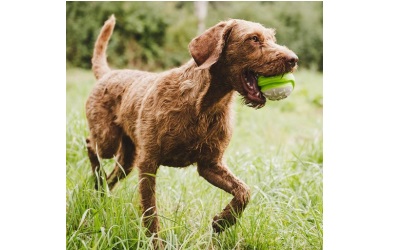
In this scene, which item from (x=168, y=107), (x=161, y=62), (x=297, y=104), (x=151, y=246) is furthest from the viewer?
(x=297, y=104)

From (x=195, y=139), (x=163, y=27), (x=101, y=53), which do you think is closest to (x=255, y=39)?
(x=195, y=139)

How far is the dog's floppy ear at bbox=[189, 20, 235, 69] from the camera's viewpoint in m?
3.12

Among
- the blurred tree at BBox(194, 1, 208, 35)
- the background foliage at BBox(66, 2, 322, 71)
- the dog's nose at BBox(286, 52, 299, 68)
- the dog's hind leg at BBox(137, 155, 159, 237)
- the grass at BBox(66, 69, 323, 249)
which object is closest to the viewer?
the dog's nose at BBox(286, 52, 299, 68)

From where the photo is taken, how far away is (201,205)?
3.70 metres

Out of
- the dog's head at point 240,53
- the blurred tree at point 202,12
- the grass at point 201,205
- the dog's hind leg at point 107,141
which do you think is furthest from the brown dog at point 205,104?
the blurred tree at point 202,12

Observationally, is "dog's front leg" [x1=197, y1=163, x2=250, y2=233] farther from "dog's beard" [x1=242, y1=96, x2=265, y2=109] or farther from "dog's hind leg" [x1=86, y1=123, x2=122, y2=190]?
"dog's hind leg" [x1=86, y1=123, x2=122, y2=190]

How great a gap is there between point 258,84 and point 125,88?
1356 mm

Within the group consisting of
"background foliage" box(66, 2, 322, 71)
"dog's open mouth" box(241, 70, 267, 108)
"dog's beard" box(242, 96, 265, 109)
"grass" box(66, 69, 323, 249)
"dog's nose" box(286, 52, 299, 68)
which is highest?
"background foliage" box(66, 2, 322, 71)

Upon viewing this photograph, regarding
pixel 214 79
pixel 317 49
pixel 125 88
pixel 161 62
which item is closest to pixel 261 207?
pixel 214 79

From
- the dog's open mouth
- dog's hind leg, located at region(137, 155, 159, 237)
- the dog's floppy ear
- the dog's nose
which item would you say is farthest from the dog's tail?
the dog's nose

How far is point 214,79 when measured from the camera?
3281 mm

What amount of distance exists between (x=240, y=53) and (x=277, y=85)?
338 millimetres

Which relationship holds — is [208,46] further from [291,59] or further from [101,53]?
[101,53]
